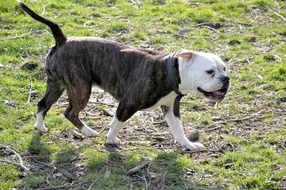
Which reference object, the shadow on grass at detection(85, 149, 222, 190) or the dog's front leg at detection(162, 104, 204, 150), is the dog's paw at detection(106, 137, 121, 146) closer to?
the shadow on grass at detection(85, 149, 222, 190)

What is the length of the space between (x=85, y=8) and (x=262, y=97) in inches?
198

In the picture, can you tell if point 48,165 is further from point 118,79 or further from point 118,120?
point 118,79

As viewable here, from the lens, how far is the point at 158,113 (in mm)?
7680

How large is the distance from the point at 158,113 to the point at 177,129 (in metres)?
1.03

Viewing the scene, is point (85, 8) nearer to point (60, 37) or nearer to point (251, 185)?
point (60, 37)

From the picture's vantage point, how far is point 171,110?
6.71 meters

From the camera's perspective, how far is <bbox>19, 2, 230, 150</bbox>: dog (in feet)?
20.6

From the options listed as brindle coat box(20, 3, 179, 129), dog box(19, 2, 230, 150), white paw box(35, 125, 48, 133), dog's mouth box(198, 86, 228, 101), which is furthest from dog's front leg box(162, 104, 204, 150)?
white paw box(35, 125, 48, 133)

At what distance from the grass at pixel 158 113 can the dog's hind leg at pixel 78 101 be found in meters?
0.16

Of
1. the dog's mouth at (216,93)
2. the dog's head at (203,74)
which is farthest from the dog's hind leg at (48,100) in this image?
the dog's mouth at (216,93)

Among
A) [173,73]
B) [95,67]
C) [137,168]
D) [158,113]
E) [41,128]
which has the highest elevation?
[173,73]

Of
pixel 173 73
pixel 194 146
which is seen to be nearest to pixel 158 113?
pixel 194 146

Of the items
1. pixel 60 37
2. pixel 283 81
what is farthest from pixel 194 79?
pixel 283 81

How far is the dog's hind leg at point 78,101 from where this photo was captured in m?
6.69
